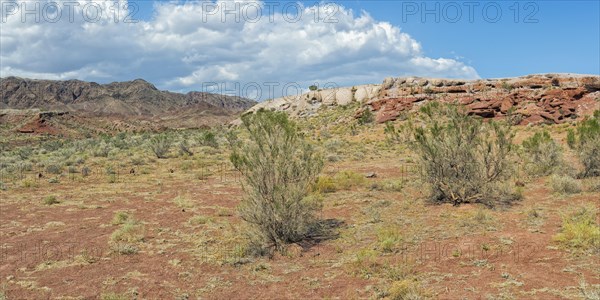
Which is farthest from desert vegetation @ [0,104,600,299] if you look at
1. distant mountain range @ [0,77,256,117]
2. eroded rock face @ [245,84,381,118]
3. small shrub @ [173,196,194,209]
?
distant mountain range @ [0,77,256,117]

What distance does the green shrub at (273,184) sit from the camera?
10.3m

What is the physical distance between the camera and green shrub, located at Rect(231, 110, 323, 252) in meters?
10.3

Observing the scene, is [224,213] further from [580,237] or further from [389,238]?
[580,237]

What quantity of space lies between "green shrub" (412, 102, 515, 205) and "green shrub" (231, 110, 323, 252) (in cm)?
511

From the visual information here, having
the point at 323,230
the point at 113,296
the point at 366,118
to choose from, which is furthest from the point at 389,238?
the point at 366,118

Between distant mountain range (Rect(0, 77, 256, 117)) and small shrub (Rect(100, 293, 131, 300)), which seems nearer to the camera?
small shrub (Rect(100, 293, 131, 300))

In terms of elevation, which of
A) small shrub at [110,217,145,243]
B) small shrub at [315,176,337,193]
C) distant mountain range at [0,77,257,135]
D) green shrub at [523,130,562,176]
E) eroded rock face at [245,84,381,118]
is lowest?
small shrub at [110,217,145,243]

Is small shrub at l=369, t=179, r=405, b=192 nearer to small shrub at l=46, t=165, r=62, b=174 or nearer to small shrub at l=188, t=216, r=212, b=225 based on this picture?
small shrub at l=188, t=216, r=212, b=225

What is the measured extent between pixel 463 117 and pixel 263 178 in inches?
296

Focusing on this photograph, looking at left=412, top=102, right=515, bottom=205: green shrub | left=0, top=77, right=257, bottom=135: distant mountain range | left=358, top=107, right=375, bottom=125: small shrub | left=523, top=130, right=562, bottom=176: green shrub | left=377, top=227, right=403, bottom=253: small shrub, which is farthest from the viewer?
left=0, top=77, right=257, bottom=135: distant mountain range

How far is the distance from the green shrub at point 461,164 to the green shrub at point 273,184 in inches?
201

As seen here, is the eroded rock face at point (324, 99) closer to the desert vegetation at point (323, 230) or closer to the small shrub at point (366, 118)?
the small shrub at point (366, 118)

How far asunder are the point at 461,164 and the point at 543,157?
7399mm

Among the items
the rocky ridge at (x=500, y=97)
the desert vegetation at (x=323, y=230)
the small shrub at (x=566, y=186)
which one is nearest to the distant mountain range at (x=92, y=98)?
the rocky ridge at (x=500, y=97)
